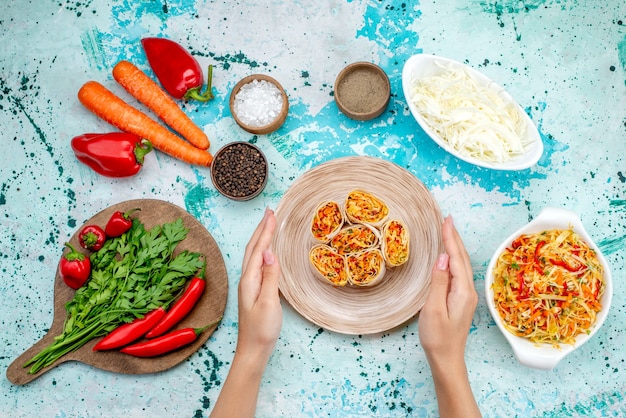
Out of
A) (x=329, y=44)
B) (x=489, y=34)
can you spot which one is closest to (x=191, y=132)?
(x=329, y=44)

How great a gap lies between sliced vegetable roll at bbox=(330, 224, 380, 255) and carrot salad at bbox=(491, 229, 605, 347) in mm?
744

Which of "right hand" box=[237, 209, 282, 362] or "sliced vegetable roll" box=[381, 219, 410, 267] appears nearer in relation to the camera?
"right hand" box=[237, 209, 282, 362]

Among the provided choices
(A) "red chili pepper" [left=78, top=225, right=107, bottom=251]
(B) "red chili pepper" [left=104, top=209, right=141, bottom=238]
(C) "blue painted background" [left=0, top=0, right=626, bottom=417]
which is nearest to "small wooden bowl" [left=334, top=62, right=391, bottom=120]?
(C) "blue painted background" [left=0, top=0, right=626, bottom=417]

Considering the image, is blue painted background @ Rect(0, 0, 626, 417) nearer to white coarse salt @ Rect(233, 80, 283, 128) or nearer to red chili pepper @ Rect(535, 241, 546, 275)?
white coarse salt @ Rect(233, 80, 283, 128)

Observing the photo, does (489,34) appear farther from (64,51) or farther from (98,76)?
(64,51)

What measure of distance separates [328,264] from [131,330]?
4.19 feet

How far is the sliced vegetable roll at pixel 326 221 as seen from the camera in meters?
3.29

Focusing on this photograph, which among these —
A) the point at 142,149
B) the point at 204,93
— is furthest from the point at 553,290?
the point at 142,149

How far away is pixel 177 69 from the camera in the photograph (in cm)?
352

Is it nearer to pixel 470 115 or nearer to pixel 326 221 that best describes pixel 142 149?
pixel 326 221

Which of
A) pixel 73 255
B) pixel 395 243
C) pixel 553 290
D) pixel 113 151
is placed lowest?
pixel 553 290

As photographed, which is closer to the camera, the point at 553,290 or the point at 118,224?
the point at 553,290

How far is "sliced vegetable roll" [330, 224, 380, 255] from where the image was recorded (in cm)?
326

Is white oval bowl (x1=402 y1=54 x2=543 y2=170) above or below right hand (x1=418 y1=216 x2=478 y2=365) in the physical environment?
above
